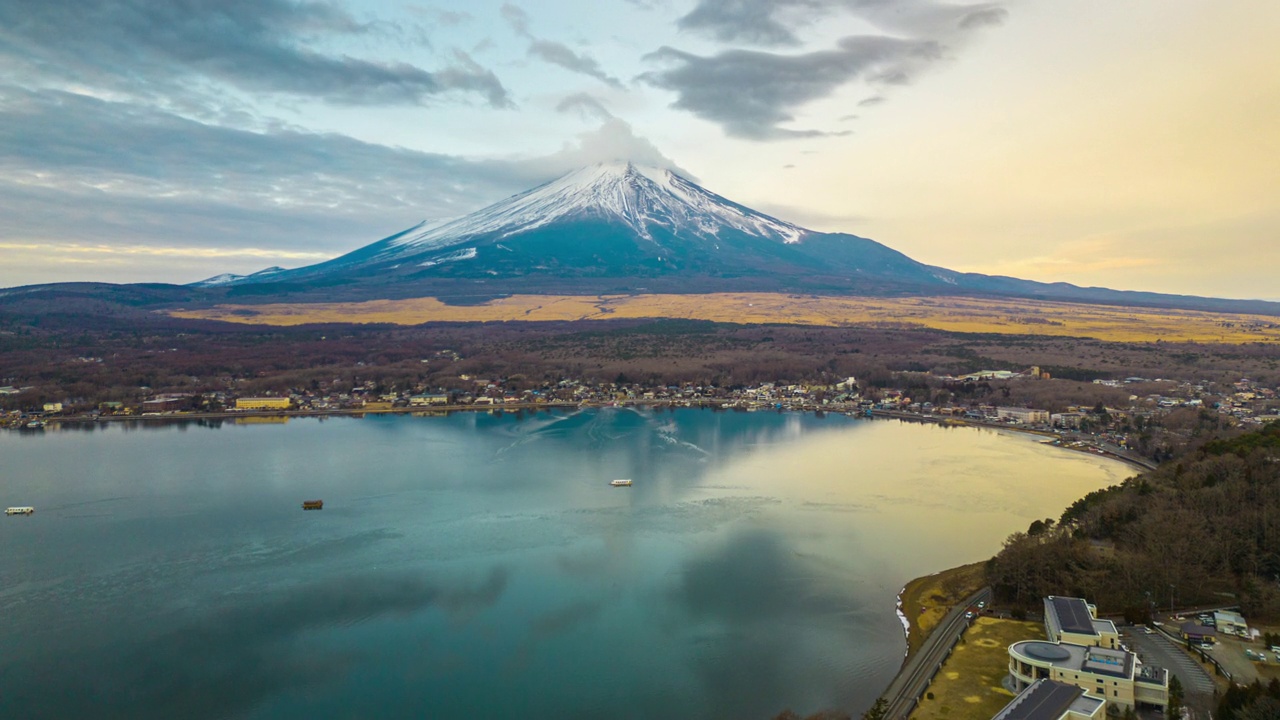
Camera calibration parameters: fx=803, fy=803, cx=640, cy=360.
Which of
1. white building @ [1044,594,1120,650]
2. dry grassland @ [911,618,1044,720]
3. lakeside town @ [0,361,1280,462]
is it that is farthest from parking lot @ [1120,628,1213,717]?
lakeside town @ [0,361,1280,462]

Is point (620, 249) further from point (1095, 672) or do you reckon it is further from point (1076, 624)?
point (1095, 672)

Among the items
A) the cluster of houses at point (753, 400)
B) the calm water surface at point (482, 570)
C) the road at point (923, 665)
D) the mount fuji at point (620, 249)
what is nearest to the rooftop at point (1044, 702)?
the road at point (923, 665)

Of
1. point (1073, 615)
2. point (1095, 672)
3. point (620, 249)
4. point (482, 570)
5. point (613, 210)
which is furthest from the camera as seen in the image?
point (613, 210)

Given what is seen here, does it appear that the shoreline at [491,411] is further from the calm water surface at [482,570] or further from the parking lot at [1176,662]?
the parking lot at [1176,662]

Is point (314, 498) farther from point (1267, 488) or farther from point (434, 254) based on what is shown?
point (434, 254)

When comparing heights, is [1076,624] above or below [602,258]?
below

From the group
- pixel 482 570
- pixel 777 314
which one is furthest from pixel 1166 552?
pixel 777 314

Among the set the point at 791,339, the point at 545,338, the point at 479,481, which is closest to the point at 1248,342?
the point at 791,339
